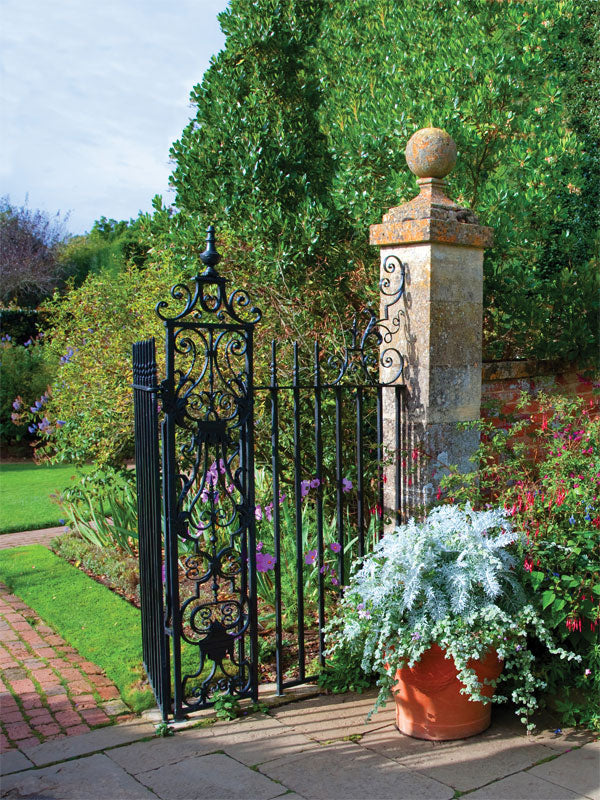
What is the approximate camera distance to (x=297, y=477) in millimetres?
3717

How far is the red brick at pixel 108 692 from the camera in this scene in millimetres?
3760

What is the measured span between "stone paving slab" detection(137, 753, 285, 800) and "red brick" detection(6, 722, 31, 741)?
30.2 inches

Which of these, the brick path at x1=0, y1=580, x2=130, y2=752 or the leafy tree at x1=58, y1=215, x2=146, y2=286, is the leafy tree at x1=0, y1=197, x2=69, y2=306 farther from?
the brick path at x1=0, y1=580, x2=130, y2=752

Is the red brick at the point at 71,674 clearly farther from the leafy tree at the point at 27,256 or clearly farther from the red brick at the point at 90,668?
the leafy tree at the point at 27,256

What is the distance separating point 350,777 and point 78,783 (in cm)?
111

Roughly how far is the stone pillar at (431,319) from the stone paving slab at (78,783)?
1929mm

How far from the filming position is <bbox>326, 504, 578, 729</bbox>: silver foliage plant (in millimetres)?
3029

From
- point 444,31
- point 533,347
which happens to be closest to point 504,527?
point 533,347

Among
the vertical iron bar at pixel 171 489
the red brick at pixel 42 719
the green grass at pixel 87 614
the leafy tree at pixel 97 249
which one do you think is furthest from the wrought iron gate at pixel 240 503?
the leafy tree at pixel 97 249

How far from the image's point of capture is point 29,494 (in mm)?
9508

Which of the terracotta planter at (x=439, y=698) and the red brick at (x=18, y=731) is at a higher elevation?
the terracotta planter at (x=439, y=698)

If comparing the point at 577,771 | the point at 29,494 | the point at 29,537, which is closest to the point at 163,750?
the point at 577,771

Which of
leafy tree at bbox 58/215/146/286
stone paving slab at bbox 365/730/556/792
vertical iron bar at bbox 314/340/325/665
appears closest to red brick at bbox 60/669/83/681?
vertical iron bar at bbox 314/340/325/665

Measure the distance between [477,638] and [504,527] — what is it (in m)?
0.54
